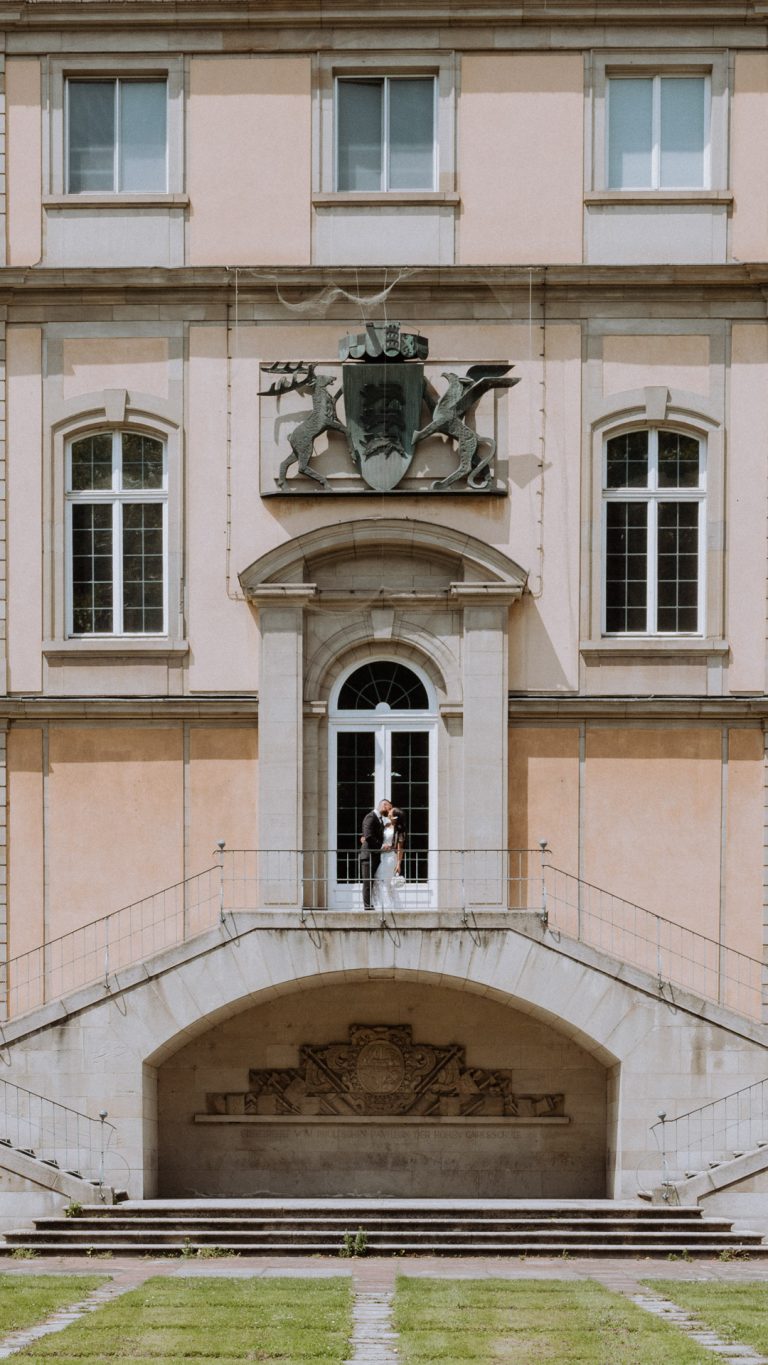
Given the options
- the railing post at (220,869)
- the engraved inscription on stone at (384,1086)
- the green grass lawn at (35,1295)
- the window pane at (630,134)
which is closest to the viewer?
the green grass lawn at (35,1295)

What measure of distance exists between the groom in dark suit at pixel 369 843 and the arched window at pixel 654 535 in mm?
3859

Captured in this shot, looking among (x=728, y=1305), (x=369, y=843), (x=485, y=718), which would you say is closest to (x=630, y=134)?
(x=485, y=718)

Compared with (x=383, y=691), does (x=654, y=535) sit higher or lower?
higher

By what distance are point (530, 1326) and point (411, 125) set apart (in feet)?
53.5

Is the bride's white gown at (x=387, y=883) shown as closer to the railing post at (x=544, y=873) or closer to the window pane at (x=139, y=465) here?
the railing post at (x=544, y=873)

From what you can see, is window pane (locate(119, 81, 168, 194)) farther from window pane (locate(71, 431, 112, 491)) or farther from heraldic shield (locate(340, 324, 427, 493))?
heraldic shield (locate(340, 324, 427, 493))

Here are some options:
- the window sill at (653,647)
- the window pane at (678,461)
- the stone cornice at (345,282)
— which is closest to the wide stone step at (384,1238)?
the window sill at (653,647)

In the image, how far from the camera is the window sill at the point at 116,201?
28453 millimetres

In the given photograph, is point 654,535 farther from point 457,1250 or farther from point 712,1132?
point 457,1250

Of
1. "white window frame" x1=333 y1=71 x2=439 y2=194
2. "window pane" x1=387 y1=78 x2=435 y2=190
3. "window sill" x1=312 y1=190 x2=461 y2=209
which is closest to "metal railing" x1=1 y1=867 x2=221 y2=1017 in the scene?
"window sill" x1=312 y1=190 x2=461 y2=209

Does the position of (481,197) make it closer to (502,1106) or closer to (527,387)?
(527,387)

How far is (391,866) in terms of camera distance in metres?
27.8

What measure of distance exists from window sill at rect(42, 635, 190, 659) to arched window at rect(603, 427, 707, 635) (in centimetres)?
564

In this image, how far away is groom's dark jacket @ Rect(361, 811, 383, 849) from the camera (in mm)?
27344
